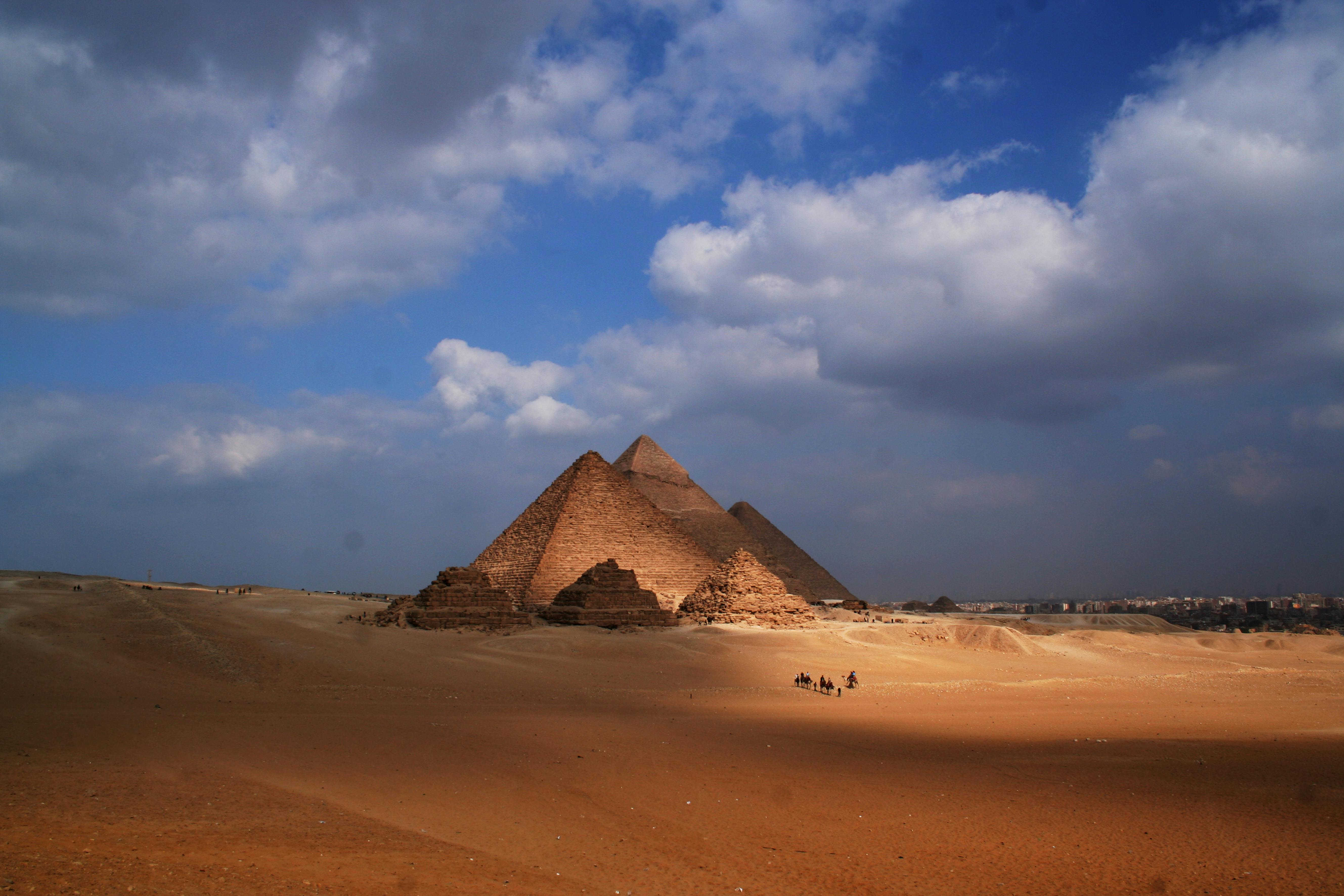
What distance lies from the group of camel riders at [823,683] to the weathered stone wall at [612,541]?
13931mm

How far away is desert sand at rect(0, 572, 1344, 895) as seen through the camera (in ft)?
17.4

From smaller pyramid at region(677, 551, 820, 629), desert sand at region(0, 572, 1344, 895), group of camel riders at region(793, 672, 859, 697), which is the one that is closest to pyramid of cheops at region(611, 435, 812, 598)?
smaller pyramid at region(677, 551, 820, 629)

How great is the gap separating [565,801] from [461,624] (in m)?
20.0

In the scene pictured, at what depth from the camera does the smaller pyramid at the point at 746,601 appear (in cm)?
2950

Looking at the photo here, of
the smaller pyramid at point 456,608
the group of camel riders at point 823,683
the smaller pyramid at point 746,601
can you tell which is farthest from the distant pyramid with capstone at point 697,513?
the group of camel riders at point 823,683

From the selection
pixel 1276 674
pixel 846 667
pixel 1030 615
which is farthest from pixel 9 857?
pixel 1030 615

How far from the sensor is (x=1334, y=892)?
5.14m

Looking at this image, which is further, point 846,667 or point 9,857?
point 846,667

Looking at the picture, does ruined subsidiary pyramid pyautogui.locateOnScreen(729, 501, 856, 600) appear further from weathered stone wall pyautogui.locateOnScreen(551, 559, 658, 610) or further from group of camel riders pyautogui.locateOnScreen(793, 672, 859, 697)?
group of camel riders pyautogui.locateOnScreen(793, 672, 859, 697)

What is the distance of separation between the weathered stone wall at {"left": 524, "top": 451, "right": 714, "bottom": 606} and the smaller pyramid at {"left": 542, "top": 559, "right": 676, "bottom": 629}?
2482 mm

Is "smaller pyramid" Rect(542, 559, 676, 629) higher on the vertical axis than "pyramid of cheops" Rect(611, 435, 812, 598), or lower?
lower

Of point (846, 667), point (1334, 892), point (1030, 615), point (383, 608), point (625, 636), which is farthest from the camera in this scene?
point (1030, 615)

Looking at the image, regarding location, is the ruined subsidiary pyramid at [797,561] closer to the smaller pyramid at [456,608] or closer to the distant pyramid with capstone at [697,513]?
the distant pyramid with capstone at [697,513]

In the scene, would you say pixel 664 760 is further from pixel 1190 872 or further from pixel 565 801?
pixel 1190 872
